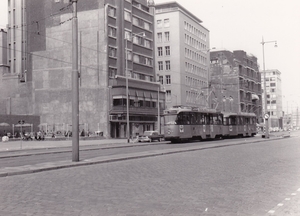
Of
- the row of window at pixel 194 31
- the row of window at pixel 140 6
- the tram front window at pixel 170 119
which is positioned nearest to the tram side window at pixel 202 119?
the tram front window at pixel 170 119

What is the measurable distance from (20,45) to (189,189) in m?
69.6

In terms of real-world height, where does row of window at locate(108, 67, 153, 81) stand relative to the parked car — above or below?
above

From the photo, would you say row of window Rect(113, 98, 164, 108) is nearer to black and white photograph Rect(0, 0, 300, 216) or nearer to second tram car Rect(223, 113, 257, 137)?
black and white photograph Rect(0, 0, 300, 216)

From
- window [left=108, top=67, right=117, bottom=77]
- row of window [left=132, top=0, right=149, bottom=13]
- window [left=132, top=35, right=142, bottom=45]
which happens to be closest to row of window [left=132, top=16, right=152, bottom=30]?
window [left=132, top=35, right=142, bottom=45]

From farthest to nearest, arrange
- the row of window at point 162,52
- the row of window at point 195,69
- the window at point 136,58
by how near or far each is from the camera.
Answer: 1. the row of window at point 195,69
2. the row of window at point 162,52
3. the window at point 136,58

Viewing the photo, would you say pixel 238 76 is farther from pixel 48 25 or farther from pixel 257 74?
pixel 48 25

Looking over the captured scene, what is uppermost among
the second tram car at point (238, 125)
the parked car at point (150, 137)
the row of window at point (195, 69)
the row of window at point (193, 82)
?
the row of window at point (195, 69)

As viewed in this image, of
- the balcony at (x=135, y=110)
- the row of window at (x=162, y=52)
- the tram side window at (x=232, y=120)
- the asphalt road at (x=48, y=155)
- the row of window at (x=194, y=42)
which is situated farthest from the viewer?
the row of window at (x=194, y=42)

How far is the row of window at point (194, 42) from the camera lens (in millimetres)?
87688

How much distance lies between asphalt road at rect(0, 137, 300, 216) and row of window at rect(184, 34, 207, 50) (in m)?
76.2

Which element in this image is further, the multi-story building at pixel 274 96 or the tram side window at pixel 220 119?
the multi-story building at pixel 274 96

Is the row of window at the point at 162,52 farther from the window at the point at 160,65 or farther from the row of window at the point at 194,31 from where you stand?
the row of window at the point at 194,31

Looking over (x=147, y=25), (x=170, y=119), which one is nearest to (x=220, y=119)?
(x=170, y=119)

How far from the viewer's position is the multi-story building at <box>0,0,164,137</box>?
60.5 metres
